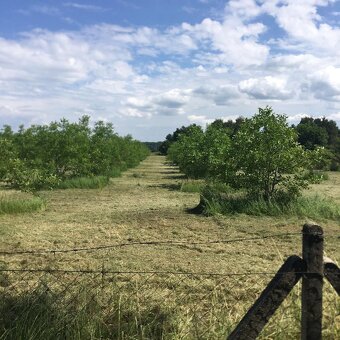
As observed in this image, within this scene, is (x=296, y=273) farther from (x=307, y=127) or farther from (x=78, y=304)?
(x=307, y=127)

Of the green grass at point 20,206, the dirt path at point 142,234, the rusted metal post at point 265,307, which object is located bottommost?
the dirt path at point 142,234

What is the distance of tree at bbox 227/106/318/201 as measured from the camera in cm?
1444

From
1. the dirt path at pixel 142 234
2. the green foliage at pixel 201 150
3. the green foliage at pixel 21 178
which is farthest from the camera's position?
the green foliage at pixel 201 150

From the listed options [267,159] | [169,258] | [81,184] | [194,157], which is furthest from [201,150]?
[169,258]

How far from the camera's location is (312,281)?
342cm

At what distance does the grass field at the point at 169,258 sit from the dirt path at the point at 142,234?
0.02 meters

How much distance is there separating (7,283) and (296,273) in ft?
15.6

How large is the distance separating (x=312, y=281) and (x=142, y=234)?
26.5 feet

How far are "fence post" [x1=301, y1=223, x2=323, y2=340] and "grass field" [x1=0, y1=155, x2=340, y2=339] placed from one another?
0.71m

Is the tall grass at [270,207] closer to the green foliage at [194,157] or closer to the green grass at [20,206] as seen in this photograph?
the green grass at [20,206]

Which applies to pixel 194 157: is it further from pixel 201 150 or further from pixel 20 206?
pixel 20 206

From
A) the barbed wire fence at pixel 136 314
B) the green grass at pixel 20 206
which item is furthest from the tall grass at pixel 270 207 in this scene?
the barbed wire fence at pixel 136 314

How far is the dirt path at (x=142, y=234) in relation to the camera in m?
8.25

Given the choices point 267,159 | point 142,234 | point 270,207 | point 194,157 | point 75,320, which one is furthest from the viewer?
point 194,157
